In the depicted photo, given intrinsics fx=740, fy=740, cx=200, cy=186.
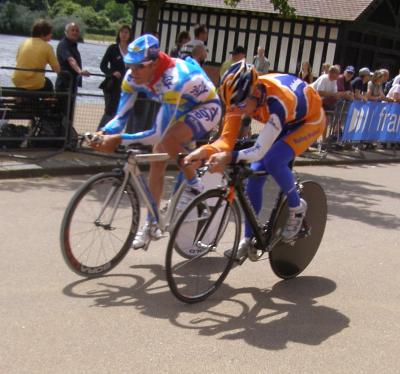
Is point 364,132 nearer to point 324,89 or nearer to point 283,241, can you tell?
point 324,89

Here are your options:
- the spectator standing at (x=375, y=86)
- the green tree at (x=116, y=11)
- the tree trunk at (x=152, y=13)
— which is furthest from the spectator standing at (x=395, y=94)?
the green tree at (x=116, y=11)

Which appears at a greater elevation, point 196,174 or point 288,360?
point 196,174

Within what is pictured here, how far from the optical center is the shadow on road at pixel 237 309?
16.5 ft

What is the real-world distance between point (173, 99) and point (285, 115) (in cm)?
92

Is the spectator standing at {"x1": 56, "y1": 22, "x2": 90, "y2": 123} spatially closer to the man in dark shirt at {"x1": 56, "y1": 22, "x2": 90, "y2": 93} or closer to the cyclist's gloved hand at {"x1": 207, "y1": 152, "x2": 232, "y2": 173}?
the man in dark shirt at {"x1": 56, "y1": 22, "x2": 90, "y2": 93}

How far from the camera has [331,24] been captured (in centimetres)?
2545

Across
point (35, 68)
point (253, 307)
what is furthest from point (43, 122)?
point (253, 307)

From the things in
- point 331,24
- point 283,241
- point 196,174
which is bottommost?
point 283,241

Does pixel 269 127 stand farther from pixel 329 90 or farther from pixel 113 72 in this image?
pixel 329 90

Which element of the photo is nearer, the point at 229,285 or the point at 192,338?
the point at 192,338

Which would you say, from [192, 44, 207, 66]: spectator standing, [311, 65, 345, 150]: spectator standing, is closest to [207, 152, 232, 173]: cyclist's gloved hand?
[192, 44, 207, 66]: spectator standing

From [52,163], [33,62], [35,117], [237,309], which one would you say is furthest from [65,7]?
[237,309]

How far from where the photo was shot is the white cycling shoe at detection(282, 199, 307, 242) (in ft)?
19.3

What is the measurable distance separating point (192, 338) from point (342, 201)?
20.2 feet
